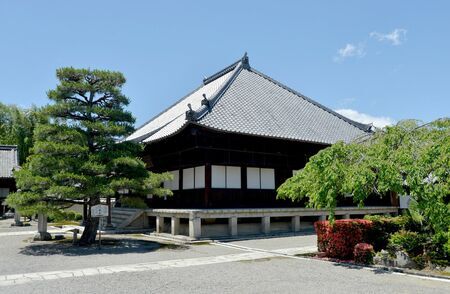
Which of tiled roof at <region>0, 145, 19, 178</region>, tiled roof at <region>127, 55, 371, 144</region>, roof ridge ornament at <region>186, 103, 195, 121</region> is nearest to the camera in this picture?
roof ridge ornament at <region>186, 103, 195, 121</region>

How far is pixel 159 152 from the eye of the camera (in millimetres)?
23000

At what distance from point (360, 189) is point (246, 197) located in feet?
31.8

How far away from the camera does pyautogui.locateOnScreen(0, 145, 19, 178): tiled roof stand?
37406mm

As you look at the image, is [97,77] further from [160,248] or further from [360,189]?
[360,189]

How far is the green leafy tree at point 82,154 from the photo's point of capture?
14.3m

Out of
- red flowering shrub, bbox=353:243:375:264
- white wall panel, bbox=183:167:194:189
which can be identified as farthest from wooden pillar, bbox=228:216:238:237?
red flowering shrub, bbox=353:243:375:264

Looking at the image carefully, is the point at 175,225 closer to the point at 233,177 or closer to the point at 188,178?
the point at 188,178

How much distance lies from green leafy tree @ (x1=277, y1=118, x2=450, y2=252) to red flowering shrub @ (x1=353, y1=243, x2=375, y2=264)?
1.32 m

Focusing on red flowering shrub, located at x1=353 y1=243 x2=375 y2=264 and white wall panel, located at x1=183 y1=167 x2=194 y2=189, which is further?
white wall panel, located at x1=183 y1=167 x2=194 y2=189

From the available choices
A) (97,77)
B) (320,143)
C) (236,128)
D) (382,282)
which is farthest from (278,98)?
(382,282)

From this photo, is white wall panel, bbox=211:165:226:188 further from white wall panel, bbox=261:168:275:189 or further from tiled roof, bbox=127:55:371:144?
white wall panel, bbox=261:168:275:189

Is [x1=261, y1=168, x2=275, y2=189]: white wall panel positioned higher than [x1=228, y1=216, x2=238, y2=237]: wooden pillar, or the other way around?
[x1=261, y1=168, x2=275, y2=189]: white wall panel

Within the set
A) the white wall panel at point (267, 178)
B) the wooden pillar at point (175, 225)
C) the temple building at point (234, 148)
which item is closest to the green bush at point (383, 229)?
the temple building at point (234, 148)

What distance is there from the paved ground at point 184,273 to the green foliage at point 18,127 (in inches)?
1542
